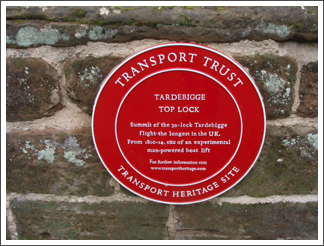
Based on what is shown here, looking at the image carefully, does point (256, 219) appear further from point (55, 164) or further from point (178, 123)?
point (55, 164)

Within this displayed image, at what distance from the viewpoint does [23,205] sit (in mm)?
1012

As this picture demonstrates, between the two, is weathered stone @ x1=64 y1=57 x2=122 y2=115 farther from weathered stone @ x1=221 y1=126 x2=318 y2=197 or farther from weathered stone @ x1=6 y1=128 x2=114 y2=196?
weathered stone @ x1=221 y1=126 x2=318 y2=197

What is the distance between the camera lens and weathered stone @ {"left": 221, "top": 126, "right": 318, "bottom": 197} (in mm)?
928

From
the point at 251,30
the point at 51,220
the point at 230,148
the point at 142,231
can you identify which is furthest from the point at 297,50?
the point at 51,220

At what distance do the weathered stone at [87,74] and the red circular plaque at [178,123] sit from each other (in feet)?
0.17

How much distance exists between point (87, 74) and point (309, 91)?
913 millimetres

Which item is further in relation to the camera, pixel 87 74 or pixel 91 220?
pixel 91 220

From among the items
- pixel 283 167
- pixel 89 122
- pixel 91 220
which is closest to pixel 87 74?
pixel 89 122

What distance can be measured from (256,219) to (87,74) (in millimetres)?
957

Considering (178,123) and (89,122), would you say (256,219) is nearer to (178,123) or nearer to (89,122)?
(178,123)

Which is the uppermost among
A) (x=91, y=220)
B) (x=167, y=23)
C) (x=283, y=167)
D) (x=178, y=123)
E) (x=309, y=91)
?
(x=167, y=23)

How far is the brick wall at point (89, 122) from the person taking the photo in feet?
2.85

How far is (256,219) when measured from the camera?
98 centimetres

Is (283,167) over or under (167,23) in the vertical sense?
under
